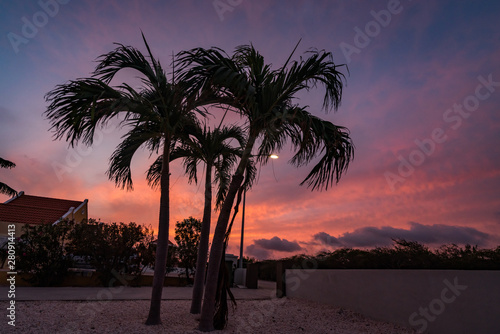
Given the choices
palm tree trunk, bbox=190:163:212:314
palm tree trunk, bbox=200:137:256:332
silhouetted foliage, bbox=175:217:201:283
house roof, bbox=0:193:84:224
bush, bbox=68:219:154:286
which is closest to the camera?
palm tree trunk, bbox=200:137:256:332

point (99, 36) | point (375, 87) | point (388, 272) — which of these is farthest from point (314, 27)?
point (388, 272)

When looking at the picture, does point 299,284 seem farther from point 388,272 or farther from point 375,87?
point 375,87

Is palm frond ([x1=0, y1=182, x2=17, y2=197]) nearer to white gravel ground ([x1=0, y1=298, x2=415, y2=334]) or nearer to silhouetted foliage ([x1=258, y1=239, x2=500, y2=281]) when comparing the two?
white gravel ground ([x1=0, y1=298, x2=415, y2=334])

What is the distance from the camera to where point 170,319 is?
23.6 ft

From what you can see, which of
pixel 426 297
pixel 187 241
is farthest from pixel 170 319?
pixel 187 241

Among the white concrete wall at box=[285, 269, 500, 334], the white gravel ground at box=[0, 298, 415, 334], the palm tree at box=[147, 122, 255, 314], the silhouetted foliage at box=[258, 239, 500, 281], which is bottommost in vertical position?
the white gravel ground at box=[0, 298, 415, 334]

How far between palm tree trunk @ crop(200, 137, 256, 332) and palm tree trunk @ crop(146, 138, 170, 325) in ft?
3.49

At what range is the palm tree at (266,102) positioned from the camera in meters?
5.94

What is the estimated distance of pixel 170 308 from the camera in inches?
337

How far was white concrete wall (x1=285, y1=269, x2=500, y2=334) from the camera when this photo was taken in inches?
218

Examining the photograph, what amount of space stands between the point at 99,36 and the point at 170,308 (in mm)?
7120

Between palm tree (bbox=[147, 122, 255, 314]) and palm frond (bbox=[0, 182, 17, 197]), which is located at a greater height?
palm frond (bbox=[0, 182, 17, 197])

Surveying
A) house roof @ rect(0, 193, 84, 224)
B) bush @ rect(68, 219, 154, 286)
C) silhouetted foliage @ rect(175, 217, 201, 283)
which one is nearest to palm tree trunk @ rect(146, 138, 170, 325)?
bush @ rect(68, 219, 154, 286)

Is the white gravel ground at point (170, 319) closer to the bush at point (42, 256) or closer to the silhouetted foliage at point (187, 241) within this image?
the bush at point (42, 256)
